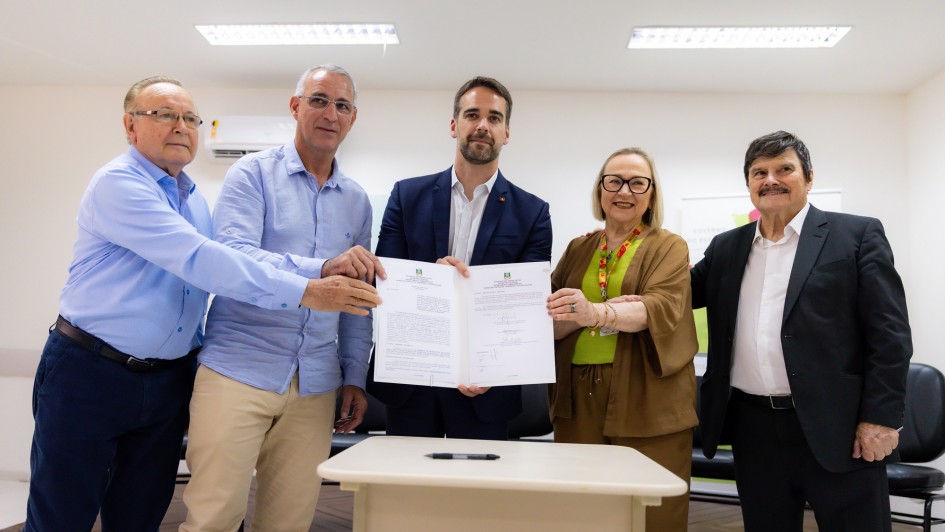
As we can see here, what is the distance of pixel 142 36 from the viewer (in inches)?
166

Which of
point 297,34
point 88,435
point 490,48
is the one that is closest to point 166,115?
point 88,435

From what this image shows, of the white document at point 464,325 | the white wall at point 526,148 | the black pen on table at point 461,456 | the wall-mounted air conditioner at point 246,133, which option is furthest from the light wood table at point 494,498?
the wall-mounted air conditioner at point 246,133

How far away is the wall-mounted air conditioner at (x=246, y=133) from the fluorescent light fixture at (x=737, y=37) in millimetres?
2709

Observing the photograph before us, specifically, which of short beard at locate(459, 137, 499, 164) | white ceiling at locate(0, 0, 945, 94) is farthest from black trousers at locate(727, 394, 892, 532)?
white ceiling at locate(0, 0, 945, 94)

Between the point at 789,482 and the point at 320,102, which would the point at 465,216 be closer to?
the point at 320,102

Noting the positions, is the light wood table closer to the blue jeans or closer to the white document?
the white document

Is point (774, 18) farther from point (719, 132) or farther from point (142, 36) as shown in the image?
point (142, 36)

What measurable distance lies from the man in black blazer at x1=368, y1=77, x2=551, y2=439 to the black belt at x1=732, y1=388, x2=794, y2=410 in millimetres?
794

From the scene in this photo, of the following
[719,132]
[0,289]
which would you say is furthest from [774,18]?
[0,289]

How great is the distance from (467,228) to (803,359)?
1.19 m

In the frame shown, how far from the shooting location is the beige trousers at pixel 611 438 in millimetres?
2051

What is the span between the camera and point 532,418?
3.91m

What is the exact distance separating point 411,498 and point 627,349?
0.96 m

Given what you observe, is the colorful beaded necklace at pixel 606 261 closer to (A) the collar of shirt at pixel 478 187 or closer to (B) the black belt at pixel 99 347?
(A) the collar of shirt at pixel 478 187
